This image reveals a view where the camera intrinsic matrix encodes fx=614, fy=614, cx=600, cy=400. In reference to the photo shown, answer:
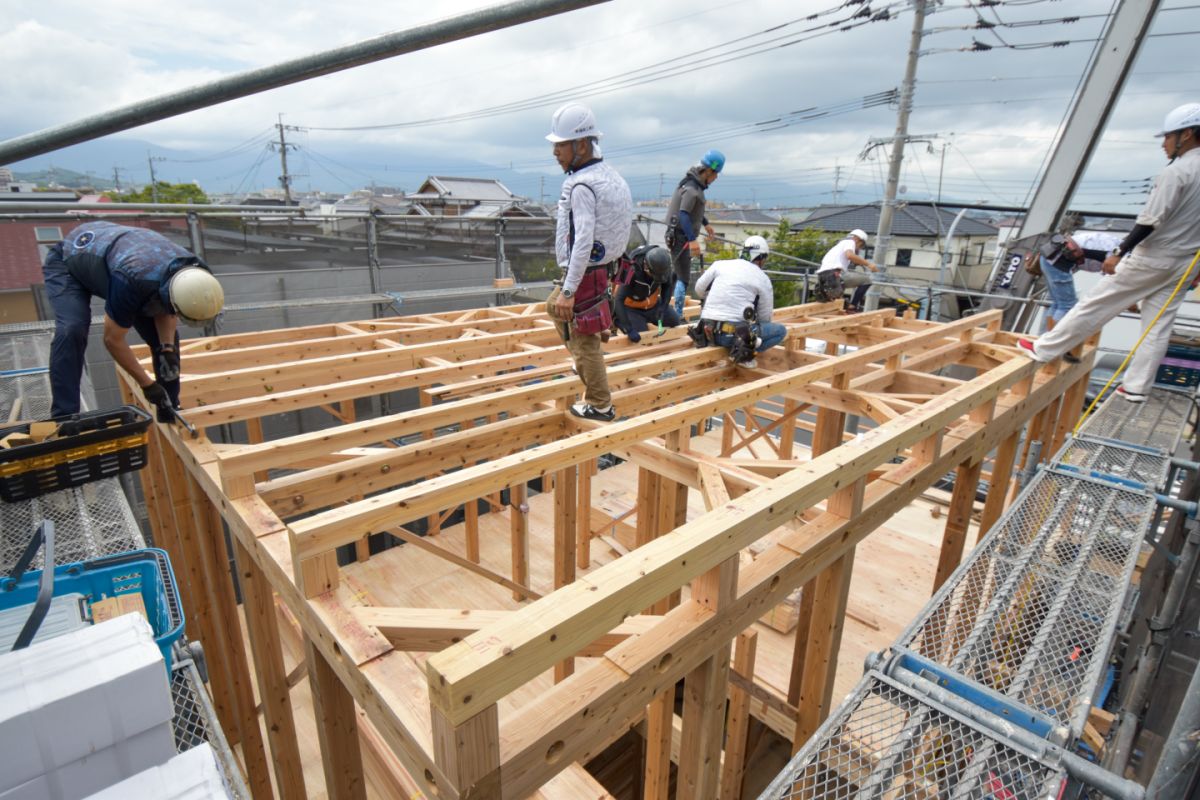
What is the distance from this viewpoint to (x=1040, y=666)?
2.03 meters

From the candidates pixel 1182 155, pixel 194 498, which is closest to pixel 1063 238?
pixel 1182 155

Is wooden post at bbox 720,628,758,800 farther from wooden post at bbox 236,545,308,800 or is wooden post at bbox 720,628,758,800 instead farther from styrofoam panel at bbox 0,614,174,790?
styrofoam panel at bbox 0,614,174,790

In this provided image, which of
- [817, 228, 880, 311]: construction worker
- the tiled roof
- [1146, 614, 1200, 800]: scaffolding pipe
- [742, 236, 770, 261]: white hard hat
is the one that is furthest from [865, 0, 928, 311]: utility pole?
the tiled roof

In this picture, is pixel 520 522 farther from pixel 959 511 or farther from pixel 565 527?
pixel 959 511

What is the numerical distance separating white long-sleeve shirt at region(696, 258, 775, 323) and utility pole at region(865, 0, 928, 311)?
397 inches

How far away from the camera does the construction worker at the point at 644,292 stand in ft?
16.9

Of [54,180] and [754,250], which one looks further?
[54,180]

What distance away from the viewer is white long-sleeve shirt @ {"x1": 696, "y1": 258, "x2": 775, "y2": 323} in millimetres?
4977

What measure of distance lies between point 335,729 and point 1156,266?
599cm

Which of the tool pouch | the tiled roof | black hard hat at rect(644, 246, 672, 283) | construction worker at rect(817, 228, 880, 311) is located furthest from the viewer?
the tiled roof

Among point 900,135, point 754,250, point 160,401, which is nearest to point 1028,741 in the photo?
point 160,401

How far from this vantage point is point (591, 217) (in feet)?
11.0

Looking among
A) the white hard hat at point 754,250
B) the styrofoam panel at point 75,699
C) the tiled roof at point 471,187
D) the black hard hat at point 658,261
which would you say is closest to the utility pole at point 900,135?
the white hard hat at point 754,250

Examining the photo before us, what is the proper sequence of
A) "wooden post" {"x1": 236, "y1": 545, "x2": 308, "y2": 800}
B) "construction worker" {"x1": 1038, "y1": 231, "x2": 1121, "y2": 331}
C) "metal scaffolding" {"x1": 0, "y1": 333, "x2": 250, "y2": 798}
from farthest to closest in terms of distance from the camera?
"construction worker" {"x1": 1038, "y1": 231, "x2": 1121, "y2": 331} → "wooden post" {"x1": 236, "y1": 545, "x2": 308, "y2": 800} → "metal scaffolding" {"x1": 0, "y1": 333, "x2": 250, "y2": 798}
